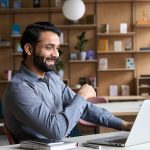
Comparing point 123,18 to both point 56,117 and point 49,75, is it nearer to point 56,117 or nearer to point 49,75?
point 49,75

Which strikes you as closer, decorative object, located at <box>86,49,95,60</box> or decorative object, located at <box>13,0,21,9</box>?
decorative object, located at <box>86,49,95,60</box>

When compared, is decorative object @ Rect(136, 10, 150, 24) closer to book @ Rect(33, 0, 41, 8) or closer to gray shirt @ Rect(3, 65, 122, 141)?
book @ Rect(33, 0, 41, 8)

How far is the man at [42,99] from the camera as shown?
78.5 inches

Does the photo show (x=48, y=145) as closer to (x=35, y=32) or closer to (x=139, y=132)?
(x=139, y=132)

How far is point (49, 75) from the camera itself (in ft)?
8.30

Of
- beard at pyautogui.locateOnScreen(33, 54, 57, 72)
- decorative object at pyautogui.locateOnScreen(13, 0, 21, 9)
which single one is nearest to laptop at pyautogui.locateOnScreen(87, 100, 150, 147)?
beard at pyautogui.locateOnScreen(33, 54, 57, 72)

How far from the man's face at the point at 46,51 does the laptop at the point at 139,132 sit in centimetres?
56

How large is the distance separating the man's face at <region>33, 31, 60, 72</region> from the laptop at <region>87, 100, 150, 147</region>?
56 cm

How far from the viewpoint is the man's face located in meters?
2.22

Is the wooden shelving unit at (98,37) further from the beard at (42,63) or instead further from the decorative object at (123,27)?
the beard at (42,63)

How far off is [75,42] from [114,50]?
2.65ft

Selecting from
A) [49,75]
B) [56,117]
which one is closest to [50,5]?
[49,75]

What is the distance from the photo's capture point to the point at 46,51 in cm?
222

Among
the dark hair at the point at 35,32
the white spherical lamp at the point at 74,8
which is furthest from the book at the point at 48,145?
the white spherical lamp at the point at 74,8
